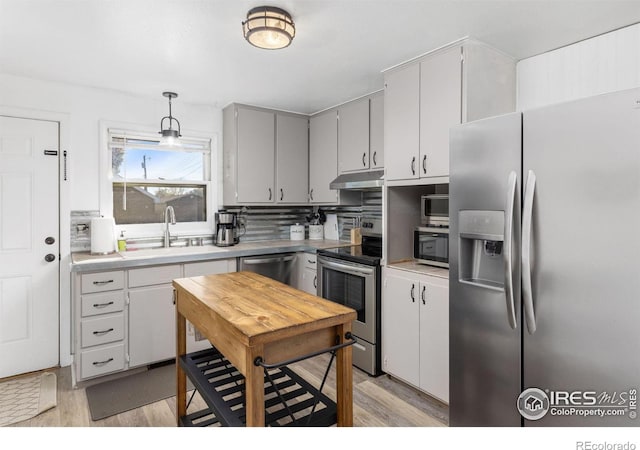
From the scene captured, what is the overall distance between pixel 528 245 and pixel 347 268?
1.62 metres

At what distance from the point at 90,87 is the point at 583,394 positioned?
3.98 m

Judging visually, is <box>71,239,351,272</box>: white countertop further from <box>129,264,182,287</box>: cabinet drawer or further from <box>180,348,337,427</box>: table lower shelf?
<box>180,348,337,427</box>: table lower shelf

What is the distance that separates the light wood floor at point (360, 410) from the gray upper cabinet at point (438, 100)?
153 centimetres

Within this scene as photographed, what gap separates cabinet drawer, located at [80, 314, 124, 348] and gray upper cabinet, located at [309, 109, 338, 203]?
7.10 feet

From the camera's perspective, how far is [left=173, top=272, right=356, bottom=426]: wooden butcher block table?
136 cm

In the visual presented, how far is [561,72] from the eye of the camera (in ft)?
7.75

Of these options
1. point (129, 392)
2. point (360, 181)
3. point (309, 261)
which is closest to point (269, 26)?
point (360, 181)

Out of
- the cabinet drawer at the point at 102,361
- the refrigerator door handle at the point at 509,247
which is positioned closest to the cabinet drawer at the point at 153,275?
the cabinet drawer at the point at 102,361

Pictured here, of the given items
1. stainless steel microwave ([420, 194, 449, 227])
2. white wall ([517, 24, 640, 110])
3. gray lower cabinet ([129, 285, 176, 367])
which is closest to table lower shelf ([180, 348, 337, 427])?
gray lower cabinet ([129, 285, 176, 367])

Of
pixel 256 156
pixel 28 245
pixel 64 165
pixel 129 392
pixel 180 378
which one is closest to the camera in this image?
pixel 180 378

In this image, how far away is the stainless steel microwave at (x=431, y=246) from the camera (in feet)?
8.54

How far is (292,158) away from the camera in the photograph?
4012 millimetres

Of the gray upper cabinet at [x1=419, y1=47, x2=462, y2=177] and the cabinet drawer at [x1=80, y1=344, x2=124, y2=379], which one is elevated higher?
the gray upper cabinet at [x1=419, y1=47, x2=462, y2=177]

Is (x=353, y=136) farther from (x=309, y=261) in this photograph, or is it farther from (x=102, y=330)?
(x=102, y=330)
